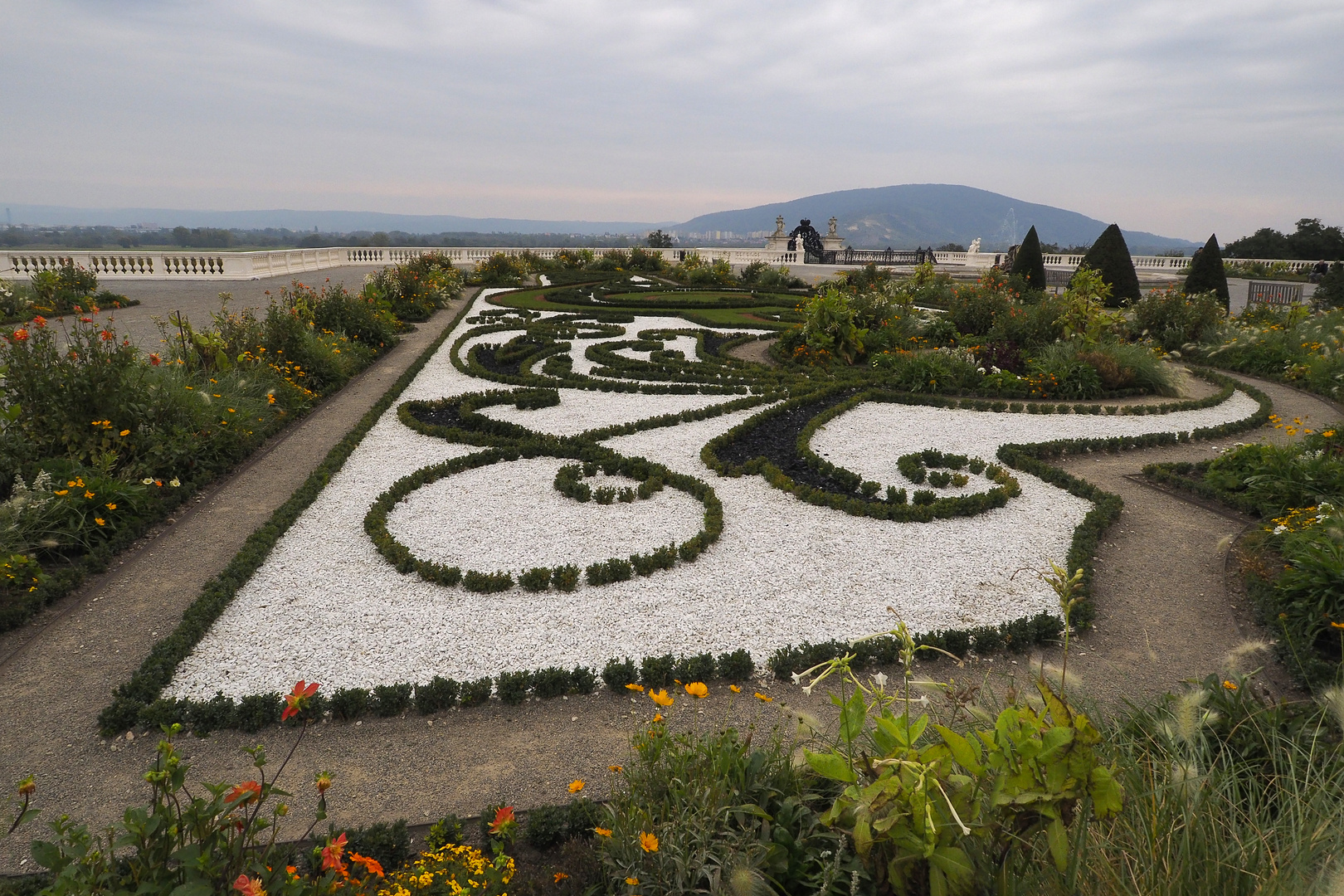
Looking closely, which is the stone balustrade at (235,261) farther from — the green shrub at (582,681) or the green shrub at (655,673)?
the green shrub at (655,673)

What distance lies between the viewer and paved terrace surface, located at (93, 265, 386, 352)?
15.1m

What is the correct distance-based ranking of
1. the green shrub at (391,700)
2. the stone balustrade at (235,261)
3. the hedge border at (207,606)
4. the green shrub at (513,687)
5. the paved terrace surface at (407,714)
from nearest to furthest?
the paved terrace surface at (407,714)
the hedge border at (207,606)
the green shrub at (391,700)
the green shrub at (513,687)
the stone balustrade at (235,261)

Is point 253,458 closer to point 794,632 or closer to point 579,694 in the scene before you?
point 579,694

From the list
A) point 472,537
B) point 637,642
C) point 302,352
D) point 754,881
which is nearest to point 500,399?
point 302,352

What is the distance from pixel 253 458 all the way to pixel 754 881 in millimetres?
7687

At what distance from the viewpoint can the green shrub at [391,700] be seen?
4008 millimetres

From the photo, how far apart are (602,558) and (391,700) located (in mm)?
2163

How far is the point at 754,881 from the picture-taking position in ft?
7.25

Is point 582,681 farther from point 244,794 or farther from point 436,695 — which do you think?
point 244,794

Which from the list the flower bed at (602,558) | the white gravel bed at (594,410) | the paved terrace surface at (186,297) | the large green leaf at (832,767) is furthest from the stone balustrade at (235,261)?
the large green leaf at (832,767)

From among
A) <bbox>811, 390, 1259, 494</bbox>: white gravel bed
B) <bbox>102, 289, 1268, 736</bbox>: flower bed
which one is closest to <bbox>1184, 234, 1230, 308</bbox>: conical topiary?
<bbox>811, 390, 1259, 494</bbox>: white gravel bed

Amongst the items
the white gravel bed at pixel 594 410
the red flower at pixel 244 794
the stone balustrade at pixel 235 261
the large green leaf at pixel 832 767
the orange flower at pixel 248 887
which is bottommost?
the white gravel bed at pixel 594 410

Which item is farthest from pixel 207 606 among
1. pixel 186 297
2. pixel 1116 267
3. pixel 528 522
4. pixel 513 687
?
pixel 1116 267

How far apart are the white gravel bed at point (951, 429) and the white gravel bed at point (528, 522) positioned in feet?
7.56
